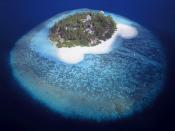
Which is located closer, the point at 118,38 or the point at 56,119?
the point at 56,119

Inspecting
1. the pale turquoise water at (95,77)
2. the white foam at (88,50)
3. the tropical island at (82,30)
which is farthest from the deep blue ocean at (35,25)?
the tropical island at (82,30)

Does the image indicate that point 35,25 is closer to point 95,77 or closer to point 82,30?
point 82,30

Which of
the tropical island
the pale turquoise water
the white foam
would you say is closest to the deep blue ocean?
the pale turquoise water

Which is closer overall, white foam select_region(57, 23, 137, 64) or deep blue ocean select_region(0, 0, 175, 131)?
deep blue ocean select_region(0, 0, 175, 131)

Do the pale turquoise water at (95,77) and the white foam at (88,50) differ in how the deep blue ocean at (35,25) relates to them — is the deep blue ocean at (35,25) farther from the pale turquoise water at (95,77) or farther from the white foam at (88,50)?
the white foam at (88,50)

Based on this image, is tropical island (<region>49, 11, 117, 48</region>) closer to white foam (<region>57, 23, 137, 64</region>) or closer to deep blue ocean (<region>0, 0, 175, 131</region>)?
white foam (<region>57, 23, 137, 64</region>)

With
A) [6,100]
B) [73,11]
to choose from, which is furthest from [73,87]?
[73,11]

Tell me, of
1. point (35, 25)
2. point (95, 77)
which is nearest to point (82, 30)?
point (35, 25)

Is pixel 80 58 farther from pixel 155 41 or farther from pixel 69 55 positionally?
pixel 155 41
